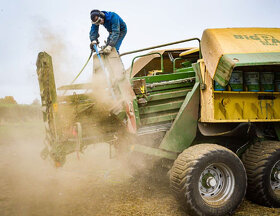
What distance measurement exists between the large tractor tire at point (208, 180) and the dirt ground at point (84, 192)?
11.5 inches

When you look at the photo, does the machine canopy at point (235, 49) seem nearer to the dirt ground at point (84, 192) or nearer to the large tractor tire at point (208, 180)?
the large tractor tire at point (208, 180)

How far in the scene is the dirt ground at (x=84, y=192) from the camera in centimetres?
331

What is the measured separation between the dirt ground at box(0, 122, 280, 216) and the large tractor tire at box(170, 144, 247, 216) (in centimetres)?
29

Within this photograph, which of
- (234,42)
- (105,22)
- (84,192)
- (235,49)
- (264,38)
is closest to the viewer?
(235,49)

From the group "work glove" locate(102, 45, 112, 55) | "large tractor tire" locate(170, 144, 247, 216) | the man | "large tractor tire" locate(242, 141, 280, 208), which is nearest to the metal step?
"large tractor tire" locate(170, 144, 247, 216)

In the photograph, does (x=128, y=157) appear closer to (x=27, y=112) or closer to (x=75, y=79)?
(x=75, y=79)

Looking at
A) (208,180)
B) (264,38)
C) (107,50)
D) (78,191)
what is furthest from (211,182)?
(107,50)

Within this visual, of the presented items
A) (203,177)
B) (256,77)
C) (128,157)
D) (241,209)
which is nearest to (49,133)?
(128,157)

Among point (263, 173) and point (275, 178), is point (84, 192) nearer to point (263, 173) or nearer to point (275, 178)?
point (263, 173)

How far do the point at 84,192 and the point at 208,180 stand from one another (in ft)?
6.69

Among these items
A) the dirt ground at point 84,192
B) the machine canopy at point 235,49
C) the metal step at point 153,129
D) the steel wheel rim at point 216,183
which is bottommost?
the dirt ground at point 84,192

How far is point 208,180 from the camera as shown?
3305 mm

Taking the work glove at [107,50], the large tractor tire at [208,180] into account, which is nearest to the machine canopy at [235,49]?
the large tractor tire at [208,180]

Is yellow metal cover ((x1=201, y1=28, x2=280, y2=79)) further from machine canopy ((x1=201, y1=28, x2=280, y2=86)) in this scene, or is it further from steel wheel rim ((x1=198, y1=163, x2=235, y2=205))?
steel wheel rim ((x1=198, y1=163, x2=235, y2=205))
